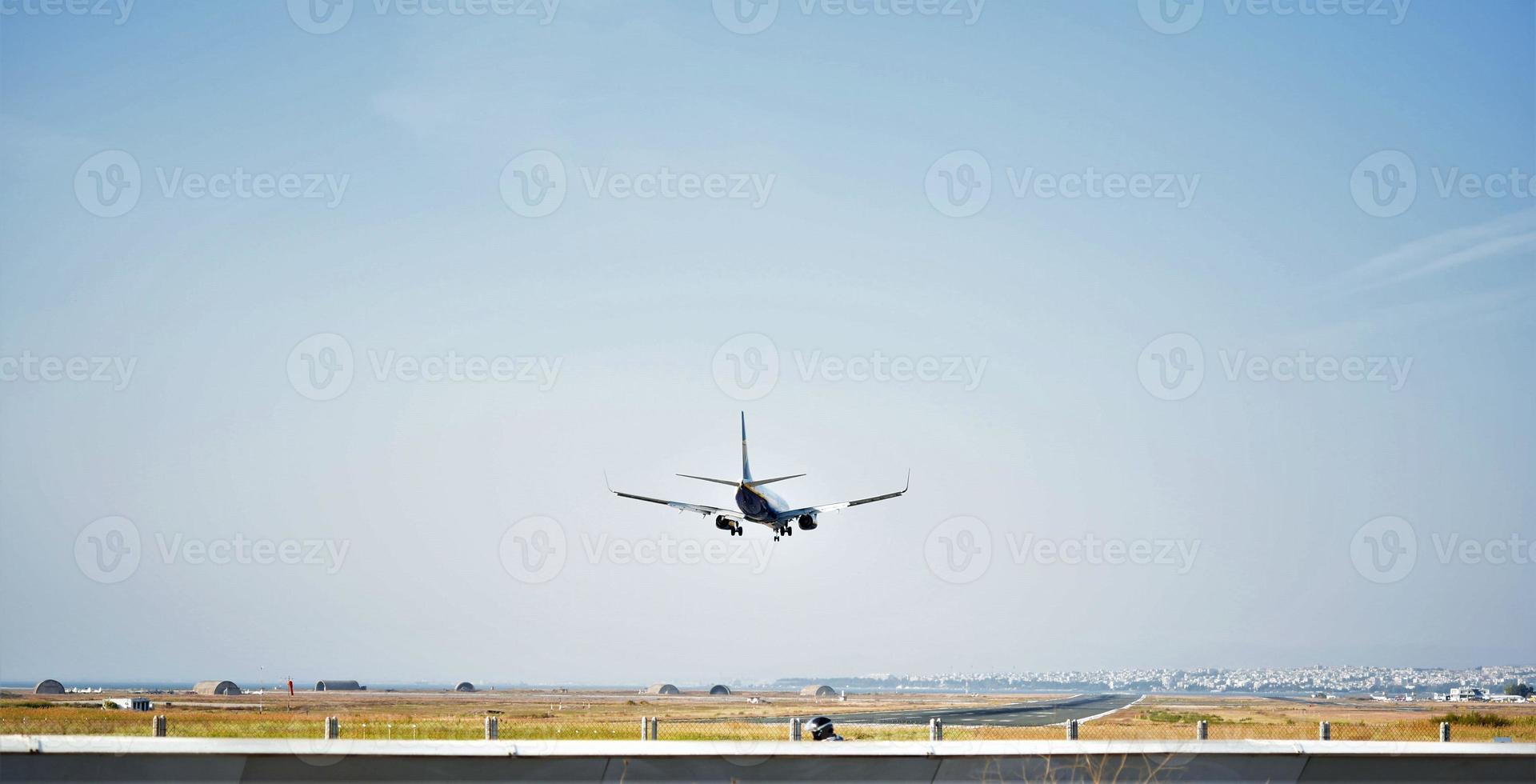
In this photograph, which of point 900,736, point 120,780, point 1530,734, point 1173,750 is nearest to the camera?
point 120,780

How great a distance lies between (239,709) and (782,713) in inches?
1228

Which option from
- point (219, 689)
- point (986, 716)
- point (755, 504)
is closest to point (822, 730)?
point (755, 504)

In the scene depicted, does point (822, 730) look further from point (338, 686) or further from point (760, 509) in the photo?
point (338, 686)

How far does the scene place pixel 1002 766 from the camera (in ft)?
63.2

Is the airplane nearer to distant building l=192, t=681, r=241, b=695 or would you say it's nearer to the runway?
the runway

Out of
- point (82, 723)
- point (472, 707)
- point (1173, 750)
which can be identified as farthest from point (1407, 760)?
point (472, 707)

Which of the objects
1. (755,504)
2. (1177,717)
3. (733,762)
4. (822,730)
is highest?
(755,504)

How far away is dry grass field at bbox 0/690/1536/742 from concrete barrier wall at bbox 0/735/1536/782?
1531 cm

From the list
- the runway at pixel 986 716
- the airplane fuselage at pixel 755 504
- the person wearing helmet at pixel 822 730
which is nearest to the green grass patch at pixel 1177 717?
the runway at pixel 986 716

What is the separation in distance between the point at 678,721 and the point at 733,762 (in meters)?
44.7

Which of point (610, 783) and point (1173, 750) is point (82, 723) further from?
point (1173, 750)

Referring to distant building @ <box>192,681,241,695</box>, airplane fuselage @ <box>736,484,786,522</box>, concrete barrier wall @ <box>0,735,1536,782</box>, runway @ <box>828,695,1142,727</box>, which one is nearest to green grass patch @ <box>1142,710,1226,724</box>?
runway @ <box>828,695,1142,727</box>

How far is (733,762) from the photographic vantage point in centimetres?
1897

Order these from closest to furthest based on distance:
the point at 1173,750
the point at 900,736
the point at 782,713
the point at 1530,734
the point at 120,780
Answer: the point at 120,780 → the point at 1173,750 → the point at 900,736 → the point at 1530,734 → the point at 782,713
